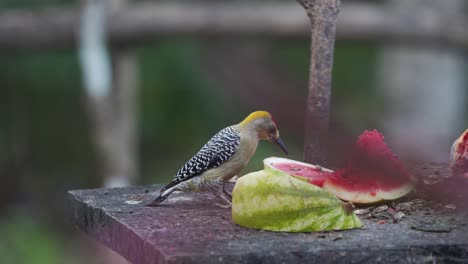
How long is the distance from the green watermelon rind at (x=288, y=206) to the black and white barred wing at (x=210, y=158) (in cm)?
56

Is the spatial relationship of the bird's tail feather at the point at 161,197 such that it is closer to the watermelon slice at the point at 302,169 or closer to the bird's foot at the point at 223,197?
the bird's foot at the point at 223,197

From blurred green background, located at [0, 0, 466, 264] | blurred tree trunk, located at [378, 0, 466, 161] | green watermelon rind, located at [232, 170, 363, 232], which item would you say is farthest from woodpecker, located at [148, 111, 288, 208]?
blurred tree trunk, located at [378, 0, 466, 161]

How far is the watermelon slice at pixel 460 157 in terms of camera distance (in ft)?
10.4

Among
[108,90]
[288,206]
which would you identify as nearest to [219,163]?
[288,206]

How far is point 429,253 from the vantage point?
257 centimetres

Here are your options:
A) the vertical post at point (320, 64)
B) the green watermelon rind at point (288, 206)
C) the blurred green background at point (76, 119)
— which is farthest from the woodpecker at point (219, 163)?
the blurred green background at point (76, 119)

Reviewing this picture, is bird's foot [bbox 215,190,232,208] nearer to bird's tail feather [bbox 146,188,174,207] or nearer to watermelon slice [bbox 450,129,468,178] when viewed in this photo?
bird's tail feather [bbox 146,188,174,207]

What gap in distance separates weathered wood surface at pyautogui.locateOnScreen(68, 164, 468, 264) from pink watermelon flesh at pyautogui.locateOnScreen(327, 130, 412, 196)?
114mm

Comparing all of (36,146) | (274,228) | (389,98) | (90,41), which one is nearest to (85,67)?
(90,41)

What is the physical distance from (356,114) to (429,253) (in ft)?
19.7

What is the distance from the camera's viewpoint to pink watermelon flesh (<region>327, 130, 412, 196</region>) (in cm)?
248

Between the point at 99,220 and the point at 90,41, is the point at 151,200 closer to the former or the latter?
the point at 99,220

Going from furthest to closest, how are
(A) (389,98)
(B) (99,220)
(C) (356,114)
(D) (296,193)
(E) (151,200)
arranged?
(A) (389,98) → (C) (356,114) → (E) (151,200) → (B) (99,220) → (D) (296,193)

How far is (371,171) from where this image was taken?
244 centimetres
